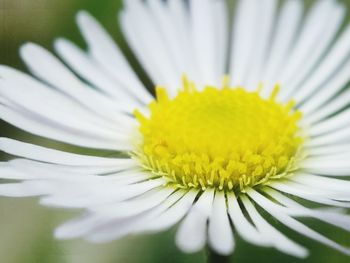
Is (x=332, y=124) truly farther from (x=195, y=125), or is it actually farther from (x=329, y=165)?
(x=195, y=125)

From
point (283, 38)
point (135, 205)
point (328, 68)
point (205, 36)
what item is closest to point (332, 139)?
point (328, 68)

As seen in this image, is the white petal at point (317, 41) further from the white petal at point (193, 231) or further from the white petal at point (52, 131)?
the white petal at point (193, 231)

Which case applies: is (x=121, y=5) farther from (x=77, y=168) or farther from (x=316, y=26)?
(x=77, y=168)

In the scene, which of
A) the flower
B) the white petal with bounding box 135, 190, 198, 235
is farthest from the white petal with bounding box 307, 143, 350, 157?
the white petal with bounding box 135, 190, 198, 235

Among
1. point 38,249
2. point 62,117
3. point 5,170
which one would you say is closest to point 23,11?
point 62,117

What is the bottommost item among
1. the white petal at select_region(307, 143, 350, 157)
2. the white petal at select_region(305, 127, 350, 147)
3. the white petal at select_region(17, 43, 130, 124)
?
the white petal at select_region(307, 143, 350, 157)

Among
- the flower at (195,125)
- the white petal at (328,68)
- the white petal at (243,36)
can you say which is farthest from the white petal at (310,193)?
the white petal at (243,36)

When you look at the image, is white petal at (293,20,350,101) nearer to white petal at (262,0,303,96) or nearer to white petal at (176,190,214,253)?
white petal at (262,0,303,96)

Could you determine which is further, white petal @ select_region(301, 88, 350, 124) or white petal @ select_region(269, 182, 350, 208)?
white petal @ select_region(301, 88, 350, 124)
